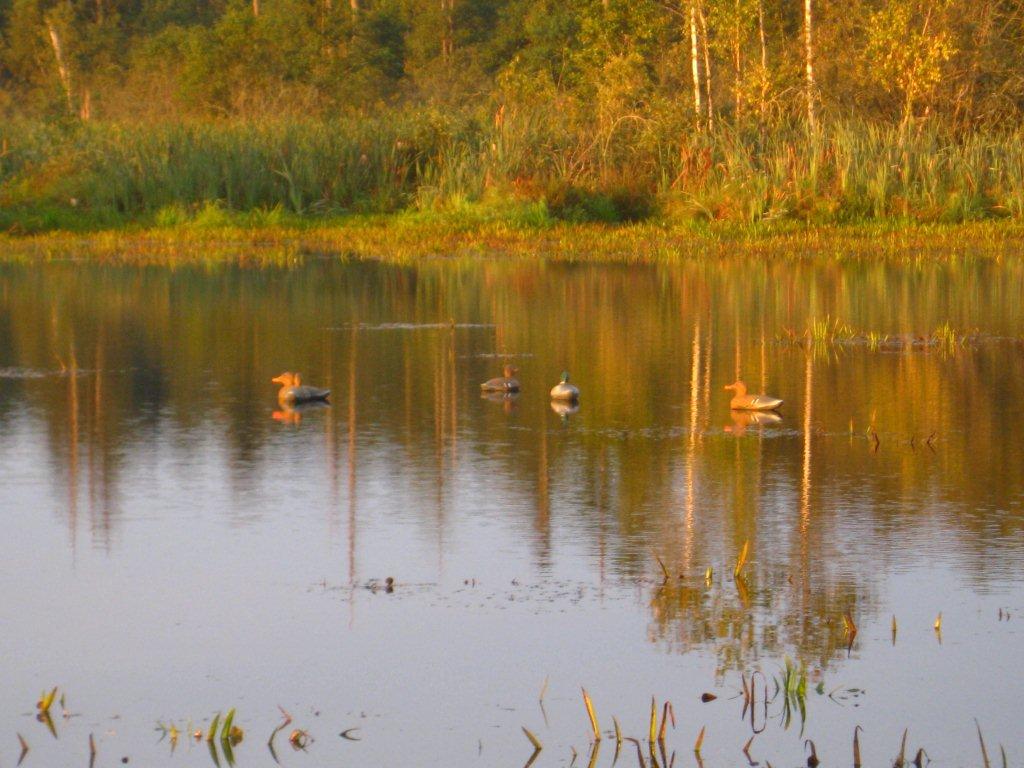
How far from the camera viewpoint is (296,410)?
41.1 feet

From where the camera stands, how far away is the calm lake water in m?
6.30

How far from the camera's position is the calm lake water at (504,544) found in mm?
6297

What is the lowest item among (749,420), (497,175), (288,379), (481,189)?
(749,420)

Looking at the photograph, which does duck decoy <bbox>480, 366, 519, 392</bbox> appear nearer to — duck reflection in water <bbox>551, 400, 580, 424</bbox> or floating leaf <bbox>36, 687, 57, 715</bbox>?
duck reflection in water <bbox>551, 400, 580, 424</bbox>

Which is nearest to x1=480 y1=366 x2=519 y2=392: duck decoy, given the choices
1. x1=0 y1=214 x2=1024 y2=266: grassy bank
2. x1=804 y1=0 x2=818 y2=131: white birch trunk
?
x1=0 y1=214 x2=1024 y2=266: grassy bank

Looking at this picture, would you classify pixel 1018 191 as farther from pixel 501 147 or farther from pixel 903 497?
pixel 903 497

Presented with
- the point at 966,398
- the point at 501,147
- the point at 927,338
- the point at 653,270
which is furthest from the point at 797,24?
the point at 966,398

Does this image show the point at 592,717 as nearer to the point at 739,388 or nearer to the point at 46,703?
the point at 46,703

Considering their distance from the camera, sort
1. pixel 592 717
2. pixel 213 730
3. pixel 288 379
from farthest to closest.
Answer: pixel 288 379, pixel 213 730, pixel 592 717

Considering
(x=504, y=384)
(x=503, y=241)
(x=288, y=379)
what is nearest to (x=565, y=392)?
(x=504, y=384)

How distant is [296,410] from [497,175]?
17.3 m

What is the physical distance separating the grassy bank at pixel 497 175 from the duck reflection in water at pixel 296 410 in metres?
15.6

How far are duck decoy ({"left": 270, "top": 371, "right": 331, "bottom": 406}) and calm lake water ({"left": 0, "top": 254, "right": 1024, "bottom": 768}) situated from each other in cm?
13

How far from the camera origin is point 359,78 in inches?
1817
